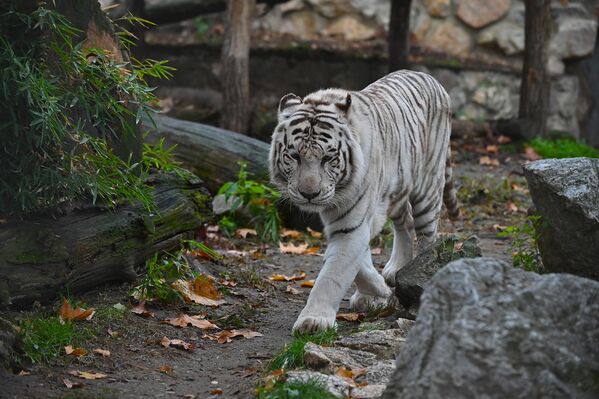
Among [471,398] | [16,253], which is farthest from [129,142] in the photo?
[471,398]

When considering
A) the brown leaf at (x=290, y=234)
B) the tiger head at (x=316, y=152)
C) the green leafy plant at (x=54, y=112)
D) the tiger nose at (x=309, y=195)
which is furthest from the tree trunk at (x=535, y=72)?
the green leafy plant at (x=54, y=112)

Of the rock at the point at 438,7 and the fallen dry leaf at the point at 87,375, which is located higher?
the rock at the point at 438,7

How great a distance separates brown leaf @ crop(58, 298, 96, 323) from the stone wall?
8455 mm

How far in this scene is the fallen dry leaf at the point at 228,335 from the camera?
16.3ft

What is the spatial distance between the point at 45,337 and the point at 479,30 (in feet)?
31.4

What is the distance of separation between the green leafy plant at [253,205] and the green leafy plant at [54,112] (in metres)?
2.51

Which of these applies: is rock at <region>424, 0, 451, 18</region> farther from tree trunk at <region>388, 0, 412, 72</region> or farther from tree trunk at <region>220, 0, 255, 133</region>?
tree trunk at <region>220, 0, 255, 133</region>

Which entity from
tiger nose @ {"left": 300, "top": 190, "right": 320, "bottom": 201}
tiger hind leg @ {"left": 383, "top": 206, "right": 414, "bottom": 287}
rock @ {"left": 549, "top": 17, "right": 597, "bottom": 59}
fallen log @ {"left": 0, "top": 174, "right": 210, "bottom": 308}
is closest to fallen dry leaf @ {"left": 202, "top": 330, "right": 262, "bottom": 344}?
fallen log @ {"left": 0, "top": 174, "right": 210, "bottom": 308}

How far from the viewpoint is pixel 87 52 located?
16.6 ft

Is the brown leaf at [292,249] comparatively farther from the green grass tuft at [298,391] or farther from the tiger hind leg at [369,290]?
the green grass tuft at [298,391]

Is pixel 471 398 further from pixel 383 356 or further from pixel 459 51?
pixel 459 51

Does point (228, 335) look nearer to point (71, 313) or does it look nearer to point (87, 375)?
point (71, 313)

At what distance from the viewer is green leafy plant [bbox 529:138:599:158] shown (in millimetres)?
10656

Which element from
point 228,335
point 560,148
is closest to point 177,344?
point 228,335
